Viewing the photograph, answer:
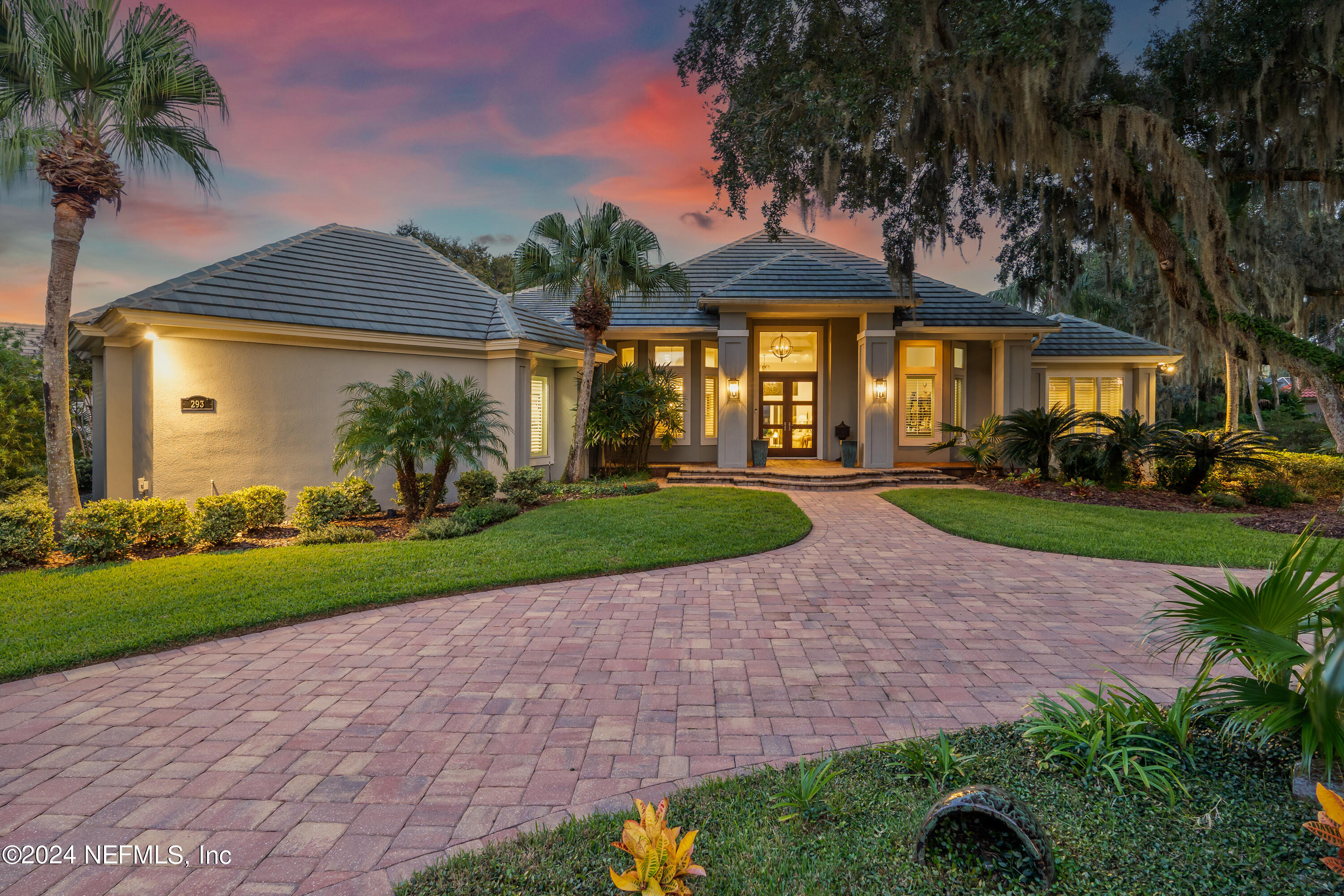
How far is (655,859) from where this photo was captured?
1.68 meters

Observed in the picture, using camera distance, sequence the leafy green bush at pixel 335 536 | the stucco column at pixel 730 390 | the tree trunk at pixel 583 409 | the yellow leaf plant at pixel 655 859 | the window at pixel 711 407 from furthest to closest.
Answer: the window at pixel 711 407
the stucco column at pixel 730 390
the tree trunk at pixel 583 409
the leafy green bush at pixel 335 536
the yellow leaf plant at pixel 655 859

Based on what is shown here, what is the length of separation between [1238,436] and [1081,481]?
2607 millimetres

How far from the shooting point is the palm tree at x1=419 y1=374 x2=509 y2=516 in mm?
8266

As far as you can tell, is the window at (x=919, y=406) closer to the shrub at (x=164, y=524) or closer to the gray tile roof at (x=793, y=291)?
the gray tile roof at (x=793, y=291)

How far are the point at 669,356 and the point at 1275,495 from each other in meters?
12.4

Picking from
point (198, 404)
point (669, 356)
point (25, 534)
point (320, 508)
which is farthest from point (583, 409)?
point (25, 534)

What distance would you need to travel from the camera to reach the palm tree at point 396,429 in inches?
317

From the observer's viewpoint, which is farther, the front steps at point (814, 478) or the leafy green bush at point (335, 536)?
the front steps at point (814, 478)

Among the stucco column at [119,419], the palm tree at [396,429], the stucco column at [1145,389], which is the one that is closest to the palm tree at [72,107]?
the stucco column at [119,419]

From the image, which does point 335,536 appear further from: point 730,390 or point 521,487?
point 730,390

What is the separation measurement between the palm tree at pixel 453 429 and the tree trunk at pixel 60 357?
385 centimetres

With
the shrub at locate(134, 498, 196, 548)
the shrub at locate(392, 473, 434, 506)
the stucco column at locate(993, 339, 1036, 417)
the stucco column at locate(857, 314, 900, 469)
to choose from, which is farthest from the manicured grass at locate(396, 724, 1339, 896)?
the stucco column at locate(993, 339, 1036, 417)

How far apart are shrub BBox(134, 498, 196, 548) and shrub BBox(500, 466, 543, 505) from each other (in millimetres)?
4314

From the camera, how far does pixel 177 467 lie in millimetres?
8211
